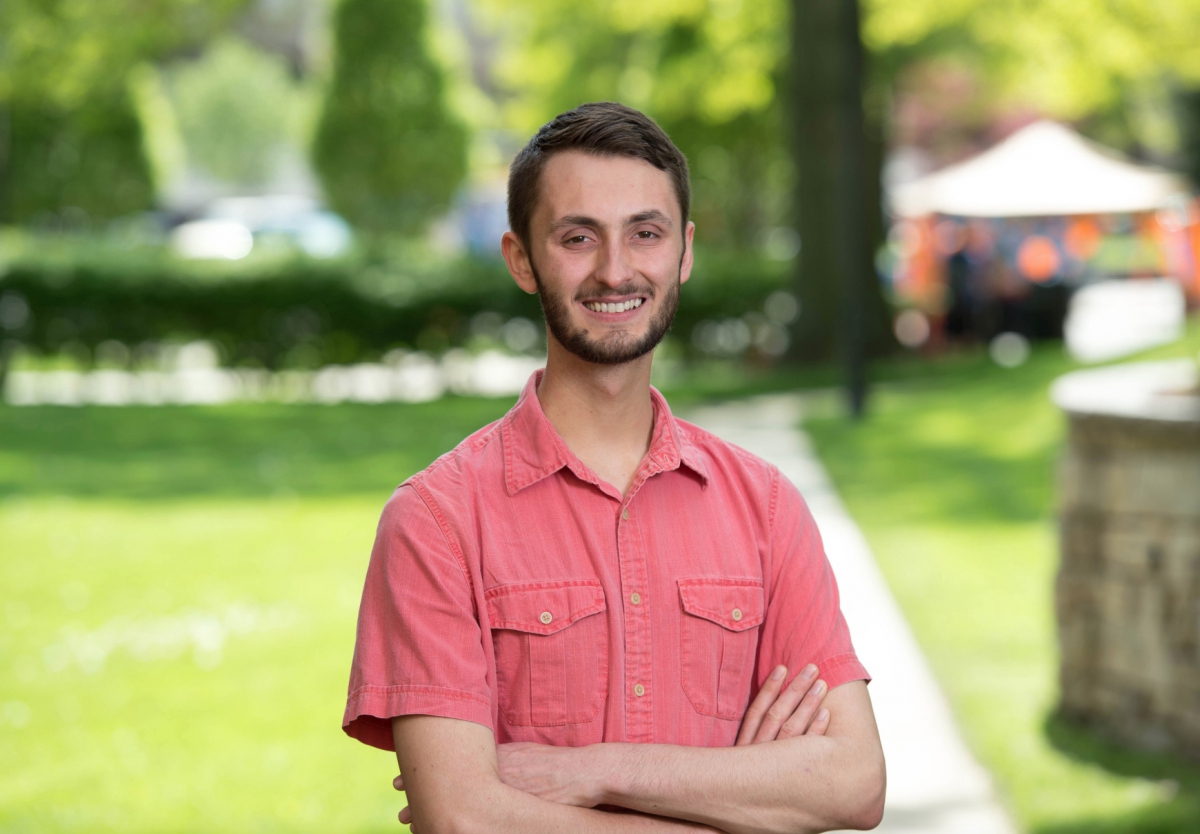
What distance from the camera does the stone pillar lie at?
629 cm

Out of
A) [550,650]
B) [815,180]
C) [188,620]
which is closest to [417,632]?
[550,650]

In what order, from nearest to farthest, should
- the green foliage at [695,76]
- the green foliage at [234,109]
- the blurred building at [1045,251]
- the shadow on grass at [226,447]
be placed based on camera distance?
the shadow on grass at [226,447]
the green foliage at [695,76]
the blurred building at [1045,251]
the green foliage at [234,109]

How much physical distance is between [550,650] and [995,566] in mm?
8037

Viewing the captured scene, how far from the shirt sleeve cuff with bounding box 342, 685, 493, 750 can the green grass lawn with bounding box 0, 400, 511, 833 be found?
11.6ft

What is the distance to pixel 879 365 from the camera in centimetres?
2102

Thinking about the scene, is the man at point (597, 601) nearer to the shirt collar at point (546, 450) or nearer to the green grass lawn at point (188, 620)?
the shirt collar at point (546, 450)

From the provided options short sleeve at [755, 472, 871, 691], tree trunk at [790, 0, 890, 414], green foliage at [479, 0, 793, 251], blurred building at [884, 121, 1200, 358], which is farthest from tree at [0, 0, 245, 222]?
short sleeve at [755, 472, 871, 691]

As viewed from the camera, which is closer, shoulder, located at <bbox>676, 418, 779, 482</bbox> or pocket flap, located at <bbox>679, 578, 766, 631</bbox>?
pocket flap, located at <bbox>679, 578, 766, 631</bbox>

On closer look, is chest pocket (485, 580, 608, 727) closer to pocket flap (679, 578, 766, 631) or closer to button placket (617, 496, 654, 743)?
button placket (617, 496, 654, 743)

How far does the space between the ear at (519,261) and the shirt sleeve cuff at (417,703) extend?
64 cm

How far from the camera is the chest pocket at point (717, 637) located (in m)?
2.59

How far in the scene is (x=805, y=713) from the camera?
2.66 m

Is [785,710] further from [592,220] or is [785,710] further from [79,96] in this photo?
[79,96]

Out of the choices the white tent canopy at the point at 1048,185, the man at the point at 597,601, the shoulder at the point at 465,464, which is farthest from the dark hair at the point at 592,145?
the white tent canopy at the point at 1048,185
